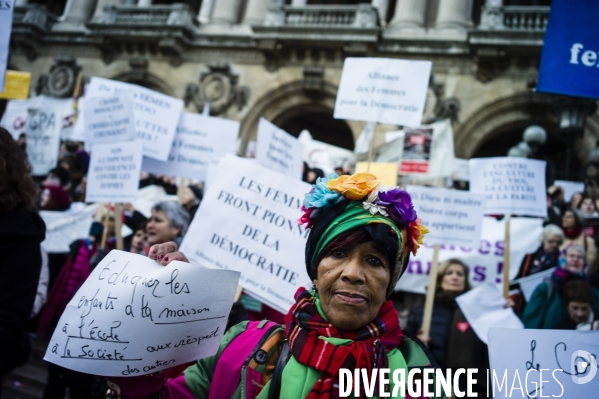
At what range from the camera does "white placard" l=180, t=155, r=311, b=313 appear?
2.83 m

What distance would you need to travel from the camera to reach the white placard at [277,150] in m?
4.61

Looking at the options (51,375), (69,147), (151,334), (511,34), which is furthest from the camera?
(511,34)

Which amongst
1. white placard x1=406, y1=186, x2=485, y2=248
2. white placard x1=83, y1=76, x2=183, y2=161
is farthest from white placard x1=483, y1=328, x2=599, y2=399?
white placard x1=83, y1=76, x2=183, y2=161

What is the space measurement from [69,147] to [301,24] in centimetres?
716

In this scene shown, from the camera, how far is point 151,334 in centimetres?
156

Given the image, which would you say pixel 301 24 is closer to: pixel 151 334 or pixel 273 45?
pixel 273 45

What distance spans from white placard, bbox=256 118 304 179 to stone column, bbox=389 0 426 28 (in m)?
9.98

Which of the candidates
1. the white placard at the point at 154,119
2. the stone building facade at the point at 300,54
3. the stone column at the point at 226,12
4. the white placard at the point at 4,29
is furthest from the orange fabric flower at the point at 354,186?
the stone column at the point at 226,12

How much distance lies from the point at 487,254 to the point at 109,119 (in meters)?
4.41

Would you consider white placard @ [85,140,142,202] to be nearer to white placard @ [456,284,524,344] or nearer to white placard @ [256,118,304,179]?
white placard @ [256,118,304,179]

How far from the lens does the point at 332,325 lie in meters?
1.56

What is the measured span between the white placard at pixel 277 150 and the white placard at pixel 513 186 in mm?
1734

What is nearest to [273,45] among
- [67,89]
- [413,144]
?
[67,89]

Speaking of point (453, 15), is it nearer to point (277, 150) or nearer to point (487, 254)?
point (487, 254)
